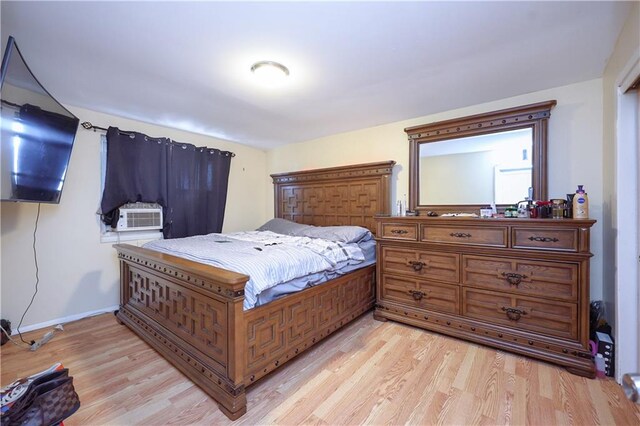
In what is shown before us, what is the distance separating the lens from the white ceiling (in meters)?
1.47

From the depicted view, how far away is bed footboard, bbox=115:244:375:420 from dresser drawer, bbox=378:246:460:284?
1.42ft

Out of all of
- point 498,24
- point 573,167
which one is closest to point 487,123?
point 573,167

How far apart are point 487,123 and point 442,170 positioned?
60 centimetres

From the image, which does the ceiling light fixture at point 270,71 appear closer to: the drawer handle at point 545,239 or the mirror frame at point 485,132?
the mirror frame at point 485,132

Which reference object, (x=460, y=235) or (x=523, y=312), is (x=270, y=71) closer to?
(x=460, y=235)

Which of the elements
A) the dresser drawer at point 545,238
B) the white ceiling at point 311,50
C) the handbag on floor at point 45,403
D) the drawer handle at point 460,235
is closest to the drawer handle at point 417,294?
the drawer handle at point 460,235

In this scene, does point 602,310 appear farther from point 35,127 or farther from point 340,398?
point 35,127

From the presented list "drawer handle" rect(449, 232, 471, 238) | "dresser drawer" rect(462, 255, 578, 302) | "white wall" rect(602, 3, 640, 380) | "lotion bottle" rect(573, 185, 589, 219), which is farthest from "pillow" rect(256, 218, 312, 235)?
"white wall" rect(602, 3, 640, 380)

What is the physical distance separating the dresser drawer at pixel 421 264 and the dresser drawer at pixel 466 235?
0.44ft

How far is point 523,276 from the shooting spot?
2057 mm

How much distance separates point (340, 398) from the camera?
1625 mm

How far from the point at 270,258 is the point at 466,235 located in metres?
1.65

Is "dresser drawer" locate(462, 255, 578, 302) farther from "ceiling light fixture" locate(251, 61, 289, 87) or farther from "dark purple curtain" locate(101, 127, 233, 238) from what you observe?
"dark purple curtain" locate(101, 127, 233, 238)

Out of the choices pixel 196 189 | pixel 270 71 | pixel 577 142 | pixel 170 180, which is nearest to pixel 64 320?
pixel 170 180
